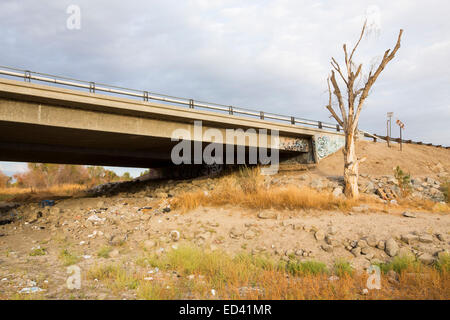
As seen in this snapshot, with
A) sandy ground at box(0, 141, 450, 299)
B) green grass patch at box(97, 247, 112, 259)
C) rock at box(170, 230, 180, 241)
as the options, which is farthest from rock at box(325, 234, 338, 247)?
green grass patch at box(97, 247, 112, 259)

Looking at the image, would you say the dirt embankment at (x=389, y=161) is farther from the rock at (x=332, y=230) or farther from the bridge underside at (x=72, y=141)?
the rock at (x=332, y=230)

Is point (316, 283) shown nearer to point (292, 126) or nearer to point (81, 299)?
point (81, 299)

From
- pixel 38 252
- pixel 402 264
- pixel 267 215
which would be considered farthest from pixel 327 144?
pixel 38 252

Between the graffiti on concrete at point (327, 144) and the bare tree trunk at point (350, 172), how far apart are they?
7.43 m

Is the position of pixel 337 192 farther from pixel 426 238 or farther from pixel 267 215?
pixel 426 238

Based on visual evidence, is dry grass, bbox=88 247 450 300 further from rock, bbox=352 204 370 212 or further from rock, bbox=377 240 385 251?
rock, bbox=352 204 370 212

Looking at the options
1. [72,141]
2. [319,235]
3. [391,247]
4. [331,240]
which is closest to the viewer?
[391,247]

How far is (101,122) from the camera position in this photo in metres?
14.1

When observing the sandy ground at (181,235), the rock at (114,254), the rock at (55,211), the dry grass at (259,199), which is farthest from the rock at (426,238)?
the rock at (55,211)

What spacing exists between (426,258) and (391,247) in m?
0.89

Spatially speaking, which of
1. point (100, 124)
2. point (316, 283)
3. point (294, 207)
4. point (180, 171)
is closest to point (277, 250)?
point (316, 283)

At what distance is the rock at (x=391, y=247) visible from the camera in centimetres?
723

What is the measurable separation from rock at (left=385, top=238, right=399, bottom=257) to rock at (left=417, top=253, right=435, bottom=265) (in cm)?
62

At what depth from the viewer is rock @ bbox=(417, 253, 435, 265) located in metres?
6.44
